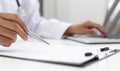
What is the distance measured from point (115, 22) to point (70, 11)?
27.6 inches

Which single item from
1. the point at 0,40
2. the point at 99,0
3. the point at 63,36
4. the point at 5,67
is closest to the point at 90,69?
the point at 5,67

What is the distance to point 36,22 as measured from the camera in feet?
3.83

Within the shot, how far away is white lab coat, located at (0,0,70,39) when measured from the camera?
100 cm

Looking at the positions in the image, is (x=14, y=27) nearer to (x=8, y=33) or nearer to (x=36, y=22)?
(x=8, y=33)

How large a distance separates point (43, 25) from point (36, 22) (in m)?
0.05

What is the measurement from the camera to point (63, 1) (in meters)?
1.75

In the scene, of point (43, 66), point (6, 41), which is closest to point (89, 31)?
point (6, 41)

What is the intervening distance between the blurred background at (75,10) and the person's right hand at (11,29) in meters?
1.13

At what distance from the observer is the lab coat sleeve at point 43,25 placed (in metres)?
1.04

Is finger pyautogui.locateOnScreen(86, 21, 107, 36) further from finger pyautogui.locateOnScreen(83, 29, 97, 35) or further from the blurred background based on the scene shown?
the blurred background

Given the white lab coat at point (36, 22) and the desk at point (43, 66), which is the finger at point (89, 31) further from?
the desk at point (43, 66)

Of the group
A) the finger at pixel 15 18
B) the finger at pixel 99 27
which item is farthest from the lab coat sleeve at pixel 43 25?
the finger at pixel 15 18

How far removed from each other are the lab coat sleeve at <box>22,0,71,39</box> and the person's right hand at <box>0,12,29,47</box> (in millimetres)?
506

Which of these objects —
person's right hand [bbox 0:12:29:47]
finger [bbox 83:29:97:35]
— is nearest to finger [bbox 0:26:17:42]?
person's right hand [bbox 0:12:29:47]
